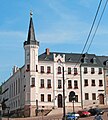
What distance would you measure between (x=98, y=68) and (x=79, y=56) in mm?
5768

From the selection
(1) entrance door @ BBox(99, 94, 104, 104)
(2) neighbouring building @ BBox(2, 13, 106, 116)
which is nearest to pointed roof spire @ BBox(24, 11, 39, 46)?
(2) neighbouring building @ BBox(2, 13, 106, 116)

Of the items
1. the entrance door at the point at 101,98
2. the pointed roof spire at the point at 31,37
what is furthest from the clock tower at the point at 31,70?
→ the entrance door at the point at 101,98

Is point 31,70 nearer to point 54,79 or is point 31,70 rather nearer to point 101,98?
point 54,79

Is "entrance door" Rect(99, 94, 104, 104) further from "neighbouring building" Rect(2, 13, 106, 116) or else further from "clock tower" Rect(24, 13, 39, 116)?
"clock tower" Rect(24, 13, 39, 116)

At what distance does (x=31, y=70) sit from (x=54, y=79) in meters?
6.28

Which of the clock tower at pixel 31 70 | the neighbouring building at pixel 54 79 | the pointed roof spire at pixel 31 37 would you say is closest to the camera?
the clock tower at pixel 31 70

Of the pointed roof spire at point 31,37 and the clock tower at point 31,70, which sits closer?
the clock tower at point 31,70

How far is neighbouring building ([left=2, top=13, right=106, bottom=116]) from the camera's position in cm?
8406

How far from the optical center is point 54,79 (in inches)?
3410

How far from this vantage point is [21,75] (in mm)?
89750

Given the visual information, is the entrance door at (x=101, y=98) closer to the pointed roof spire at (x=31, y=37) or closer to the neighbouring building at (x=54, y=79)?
the neighbouring building at (x=54, y=79)

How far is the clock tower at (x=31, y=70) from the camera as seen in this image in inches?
3273

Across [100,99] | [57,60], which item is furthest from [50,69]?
[100,99]

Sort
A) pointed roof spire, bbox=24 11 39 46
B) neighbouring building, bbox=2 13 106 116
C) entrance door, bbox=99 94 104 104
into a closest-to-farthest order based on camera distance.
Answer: neighbouring building, bbox=2 13 106 116 → pointed roof spire, bbox=24 11 39 46 → entrance door, bbox=99 94 104 104
